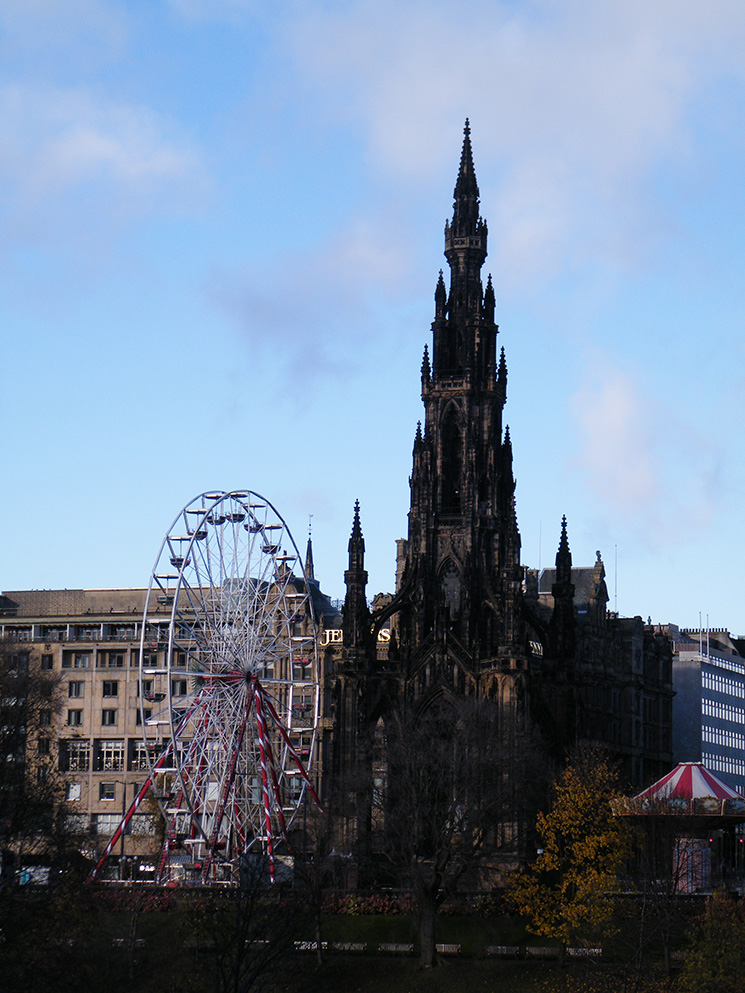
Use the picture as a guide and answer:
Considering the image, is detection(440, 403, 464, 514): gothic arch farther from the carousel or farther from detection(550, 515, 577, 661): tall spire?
the carousel

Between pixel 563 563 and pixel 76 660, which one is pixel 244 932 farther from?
pixel 76 660

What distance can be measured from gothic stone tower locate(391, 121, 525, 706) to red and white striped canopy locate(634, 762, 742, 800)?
88.2 feet

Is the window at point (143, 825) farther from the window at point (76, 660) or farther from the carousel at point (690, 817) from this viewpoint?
the carousel at point (690, 817)

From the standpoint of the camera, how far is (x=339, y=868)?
12975cm

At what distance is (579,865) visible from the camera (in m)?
112

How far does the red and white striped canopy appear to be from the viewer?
117438mm

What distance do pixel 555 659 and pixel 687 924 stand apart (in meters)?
54.2

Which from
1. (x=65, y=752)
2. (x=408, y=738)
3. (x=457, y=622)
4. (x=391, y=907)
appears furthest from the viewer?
(x=65, y=752)

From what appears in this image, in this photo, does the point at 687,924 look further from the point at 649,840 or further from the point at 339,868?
the point at 339,868

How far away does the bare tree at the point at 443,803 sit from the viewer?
11112 cm

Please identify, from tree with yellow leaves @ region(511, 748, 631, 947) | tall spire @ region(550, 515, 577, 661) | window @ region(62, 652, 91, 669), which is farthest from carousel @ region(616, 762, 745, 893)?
window @ region(62, 652, 91, 669)

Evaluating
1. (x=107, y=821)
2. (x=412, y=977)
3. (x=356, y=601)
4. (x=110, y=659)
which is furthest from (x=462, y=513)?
(x=412, y=977)

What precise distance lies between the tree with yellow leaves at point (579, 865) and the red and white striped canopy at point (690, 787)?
3.86 meters

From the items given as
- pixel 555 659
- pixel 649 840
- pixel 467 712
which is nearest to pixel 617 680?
pixel 555 659
